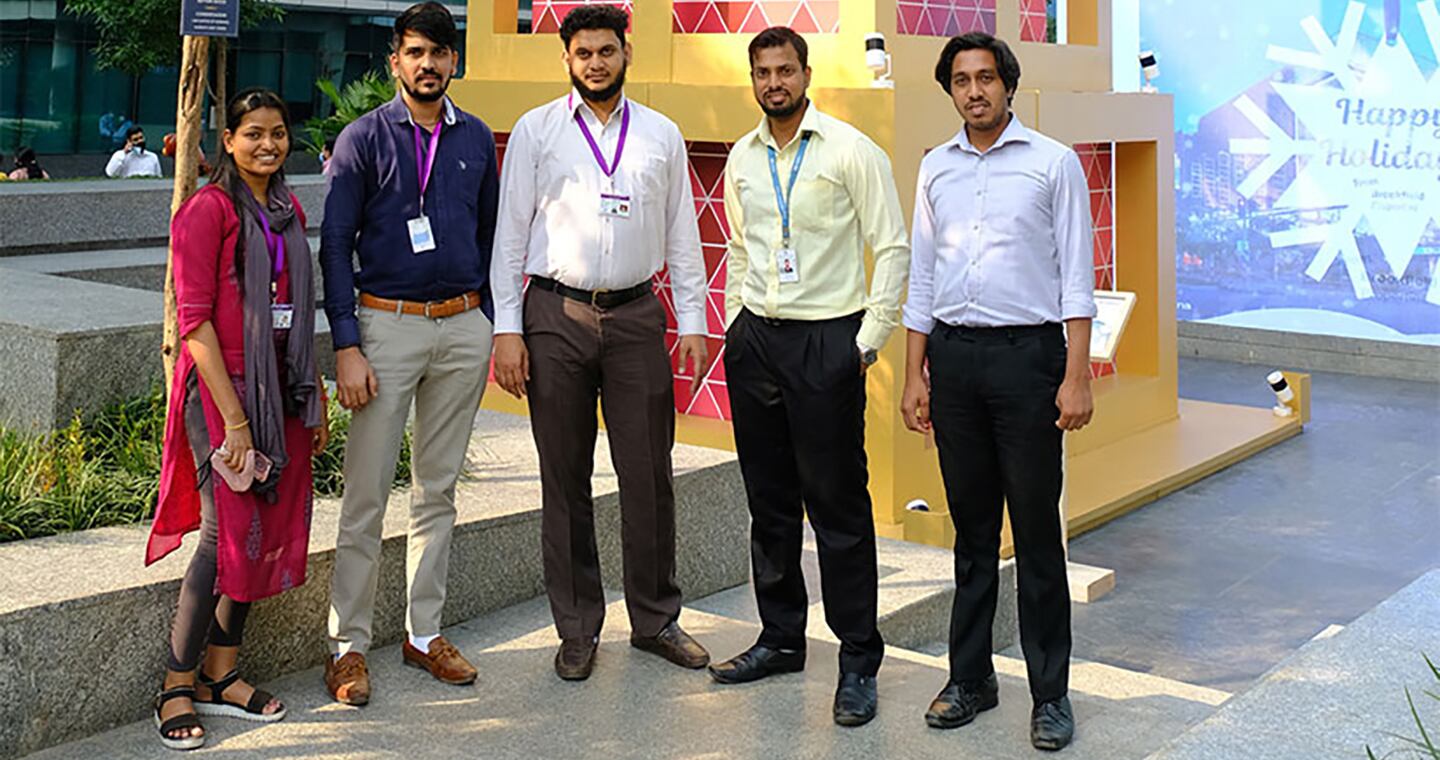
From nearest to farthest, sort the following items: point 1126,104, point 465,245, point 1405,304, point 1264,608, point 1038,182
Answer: point 1038,182, point 465,245, point 1264,608, point 1126,104, point 1405,304

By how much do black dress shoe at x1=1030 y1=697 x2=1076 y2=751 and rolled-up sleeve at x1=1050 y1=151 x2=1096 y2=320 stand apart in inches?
41.9

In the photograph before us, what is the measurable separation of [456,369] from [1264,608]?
193 inches

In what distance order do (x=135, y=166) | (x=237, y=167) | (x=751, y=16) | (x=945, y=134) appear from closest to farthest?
(x=237, y=167)
(x=945, y=134)
(x=751, y=16)
(x=135, y=166)

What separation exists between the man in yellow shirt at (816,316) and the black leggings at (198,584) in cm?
146

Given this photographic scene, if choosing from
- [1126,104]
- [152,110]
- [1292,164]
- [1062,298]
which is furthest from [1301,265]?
[152,110]

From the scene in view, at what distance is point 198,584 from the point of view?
163 inches

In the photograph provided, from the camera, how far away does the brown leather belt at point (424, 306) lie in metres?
4.39

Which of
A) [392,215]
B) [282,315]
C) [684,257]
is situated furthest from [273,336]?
[684,257]

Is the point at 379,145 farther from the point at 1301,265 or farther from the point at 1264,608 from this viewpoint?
the point at 1301,265

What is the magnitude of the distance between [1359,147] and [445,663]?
41.3 ft

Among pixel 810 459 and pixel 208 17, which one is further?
pixel 208 17

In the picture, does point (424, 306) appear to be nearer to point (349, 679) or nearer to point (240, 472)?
point (240, 472)

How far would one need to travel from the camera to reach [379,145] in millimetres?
4371

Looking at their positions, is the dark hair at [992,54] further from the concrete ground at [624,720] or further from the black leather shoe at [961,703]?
the concrete ground at [624,720]
